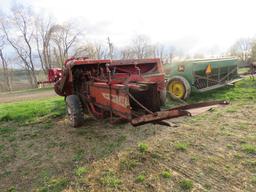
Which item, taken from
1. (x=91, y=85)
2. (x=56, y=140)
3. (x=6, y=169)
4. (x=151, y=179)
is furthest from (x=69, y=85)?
(x=151, y=179)

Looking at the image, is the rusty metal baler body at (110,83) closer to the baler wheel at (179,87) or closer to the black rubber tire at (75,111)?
the black rubber tire at (75,111)

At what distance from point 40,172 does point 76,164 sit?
49 cm

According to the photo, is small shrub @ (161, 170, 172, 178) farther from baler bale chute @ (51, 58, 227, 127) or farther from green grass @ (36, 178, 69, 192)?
green grass @ (36, 178, 69, 192)

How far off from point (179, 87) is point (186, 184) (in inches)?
199

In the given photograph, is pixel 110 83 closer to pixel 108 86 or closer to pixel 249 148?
pixel 108 86

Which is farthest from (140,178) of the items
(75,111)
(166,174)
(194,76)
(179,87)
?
(194,76)

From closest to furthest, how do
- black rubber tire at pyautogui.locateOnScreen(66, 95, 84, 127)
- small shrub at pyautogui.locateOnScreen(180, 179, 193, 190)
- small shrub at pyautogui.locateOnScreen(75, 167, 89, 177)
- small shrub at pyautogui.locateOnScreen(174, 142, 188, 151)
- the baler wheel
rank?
small shrub at pyautogui.locateOnScreen(180, 179, 193, 190) < small shrub at pyautogui.locateOnScreen(75, 167, 89, 177) < small shrub at pyautogui.locateOnScreen(174, 142, 188, 151) < black rubber tire at pyautogui.locateOnScreen(66, 95, 84, 127) < the baler wheel

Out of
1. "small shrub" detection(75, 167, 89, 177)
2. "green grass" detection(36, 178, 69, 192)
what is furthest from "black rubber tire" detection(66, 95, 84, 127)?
"green grass" detection(36, 178, 69, 192)

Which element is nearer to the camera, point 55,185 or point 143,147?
point 55,185

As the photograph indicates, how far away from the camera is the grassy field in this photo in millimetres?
2830

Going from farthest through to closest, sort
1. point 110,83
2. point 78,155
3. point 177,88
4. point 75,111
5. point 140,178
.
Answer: point 177,88
point 75,111
point 110,83
point 78,155
point 140,178

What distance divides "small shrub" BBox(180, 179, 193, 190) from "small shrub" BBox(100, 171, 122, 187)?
72cm

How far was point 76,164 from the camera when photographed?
11.4 ft

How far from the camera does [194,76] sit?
7469 millimetres
